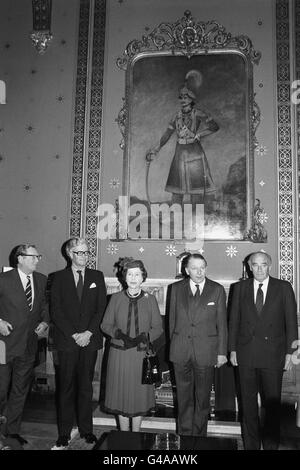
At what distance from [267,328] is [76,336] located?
5.12 ft

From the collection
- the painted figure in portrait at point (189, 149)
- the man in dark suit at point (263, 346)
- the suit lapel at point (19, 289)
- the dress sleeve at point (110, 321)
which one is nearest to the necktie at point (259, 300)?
the man in dark suit at point (263, 346)

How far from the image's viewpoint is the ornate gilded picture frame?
558 cm

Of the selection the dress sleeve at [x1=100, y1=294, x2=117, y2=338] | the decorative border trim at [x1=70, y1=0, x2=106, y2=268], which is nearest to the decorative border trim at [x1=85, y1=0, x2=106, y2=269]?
the decorative border trim at [x1=70, y1=0, x2=106, y2=268]

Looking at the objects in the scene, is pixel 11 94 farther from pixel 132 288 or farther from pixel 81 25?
pixel 132 288

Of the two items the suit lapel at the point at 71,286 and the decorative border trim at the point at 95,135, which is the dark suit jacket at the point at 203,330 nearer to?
the suit lapel at the point at 71,286

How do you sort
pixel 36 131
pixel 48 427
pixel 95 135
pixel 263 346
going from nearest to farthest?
pixel 263 346, pixel 48 427, pixel 95 135, pixel 36 131

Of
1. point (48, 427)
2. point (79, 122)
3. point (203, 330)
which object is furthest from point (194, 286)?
Result: point (79, 122)

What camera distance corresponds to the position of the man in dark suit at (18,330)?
3.54 m

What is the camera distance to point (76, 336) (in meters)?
3.53

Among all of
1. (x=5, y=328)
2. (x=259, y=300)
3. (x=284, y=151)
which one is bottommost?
(x=5, y=328)

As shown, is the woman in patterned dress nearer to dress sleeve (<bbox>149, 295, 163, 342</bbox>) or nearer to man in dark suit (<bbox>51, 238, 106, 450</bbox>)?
dress sleeve (<bbox>149, 295, 163, 342</bbox>)

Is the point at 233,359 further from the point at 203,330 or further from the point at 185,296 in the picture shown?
the point at 185,296

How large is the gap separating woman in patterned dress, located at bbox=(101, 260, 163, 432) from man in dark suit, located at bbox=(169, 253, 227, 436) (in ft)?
0.78
